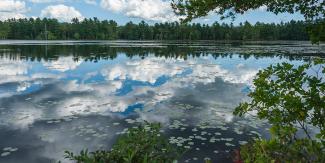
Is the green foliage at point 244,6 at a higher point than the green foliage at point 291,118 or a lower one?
higher

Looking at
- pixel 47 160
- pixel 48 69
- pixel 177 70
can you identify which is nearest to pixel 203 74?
pixel 177 70

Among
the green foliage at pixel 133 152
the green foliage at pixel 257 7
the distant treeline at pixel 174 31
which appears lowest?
the green foliage at pixel 133 152

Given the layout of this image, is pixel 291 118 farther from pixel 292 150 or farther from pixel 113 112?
pixel 113 112

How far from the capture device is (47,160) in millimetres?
10828

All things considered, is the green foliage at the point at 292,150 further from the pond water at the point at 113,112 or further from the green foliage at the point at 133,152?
the pond water at the point at 113,112

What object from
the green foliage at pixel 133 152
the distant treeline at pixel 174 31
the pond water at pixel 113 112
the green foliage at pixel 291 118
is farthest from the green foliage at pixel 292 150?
the distant treeline at pixel 174 31

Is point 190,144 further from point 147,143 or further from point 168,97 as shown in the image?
point 168,97

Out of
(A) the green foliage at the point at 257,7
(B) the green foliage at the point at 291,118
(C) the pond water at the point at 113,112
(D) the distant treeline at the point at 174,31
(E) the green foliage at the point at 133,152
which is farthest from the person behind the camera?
(D) the distant treeline at the point at 174,31

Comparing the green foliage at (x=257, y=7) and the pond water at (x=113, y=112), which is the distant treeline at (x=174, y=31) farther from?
the green foliage at (x=257, y=7)

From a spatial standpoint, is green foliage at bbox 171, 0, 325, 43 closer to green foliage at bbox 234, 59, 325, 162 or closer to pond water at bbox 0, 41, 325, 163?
green foliage at bbox 234, 59, 325, 162

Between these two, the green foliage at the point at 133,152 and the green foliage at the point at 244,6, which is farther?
the green foliage at the point at 244,6

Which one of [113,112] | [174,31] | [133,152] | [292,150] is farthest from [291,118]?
[174,31]

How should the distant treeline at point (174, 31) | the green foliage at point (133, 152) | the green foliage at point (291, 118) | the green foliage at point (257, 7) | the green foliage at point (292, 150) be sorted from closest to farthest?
the green foliage at point (292, 150)
the green foliage at point (291, 118)
the green foliage at point (133, 152)
the green foliage at point (257, 7)
the distant treeline at point (174, 31)

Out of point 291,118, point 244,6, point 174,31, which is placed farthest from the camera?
point 174,31
